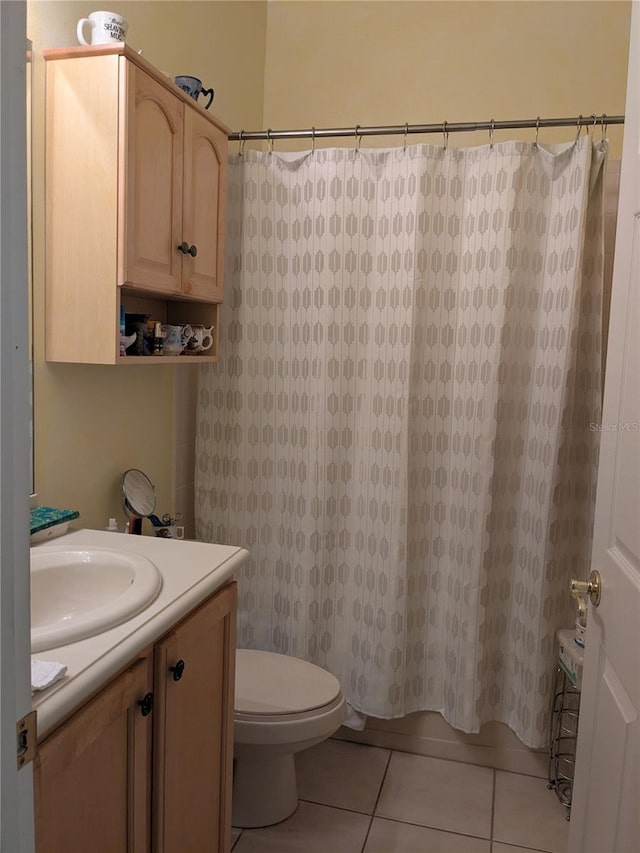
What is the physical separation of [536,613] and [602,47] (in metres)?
1.99

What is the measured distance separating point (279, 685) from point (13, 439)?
1607 mm

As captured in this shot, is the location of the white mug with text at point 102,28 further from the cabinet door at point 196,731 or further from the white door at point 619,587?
the cabinet door at point 196,731

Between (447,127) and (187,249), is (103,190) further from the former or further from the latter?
(447,127)

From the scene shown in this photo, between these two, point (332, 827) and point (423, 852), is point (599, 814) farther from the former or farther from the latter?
point (332, 827)

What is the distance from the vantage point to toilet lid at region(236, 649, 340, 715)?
1959mm

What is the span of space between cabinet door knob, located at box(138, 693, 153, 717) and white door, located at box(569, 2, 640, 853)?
772 mm

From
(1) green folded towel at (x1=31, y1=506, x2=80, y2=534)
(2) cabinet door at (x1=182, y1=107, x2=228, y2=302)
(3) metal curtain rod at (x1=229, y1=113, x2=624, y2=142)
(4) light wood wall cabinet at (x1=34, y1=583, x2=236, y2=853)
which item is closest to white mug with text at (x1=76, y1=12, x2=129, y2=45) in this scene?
(2) cabinet door at (x1=182, y1=107, x2=228, y2=302)

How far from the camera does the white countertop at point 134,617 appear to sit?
1001 mm

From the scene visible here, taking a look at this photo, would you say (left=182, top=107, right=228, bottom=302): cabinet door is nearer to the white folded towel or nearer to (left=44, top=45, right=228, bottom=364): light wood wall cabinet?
(left=44, top=45, right=228, bottom=364): light wood wall cabinet

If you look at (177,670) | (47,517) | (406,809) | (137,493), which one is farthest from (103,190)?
(406,809)

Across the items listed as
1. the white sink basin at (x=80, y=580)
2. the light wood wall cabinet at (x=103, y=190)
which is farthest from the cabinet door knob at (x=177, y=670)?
the light wood wall cabinet at (x=103, y=190)

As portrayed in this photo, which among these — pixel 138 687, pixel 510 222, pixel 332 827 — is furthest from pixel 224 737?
pixel 510 222

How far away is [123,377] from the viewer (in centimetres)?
205

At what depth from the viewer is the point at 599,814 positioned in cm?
127
